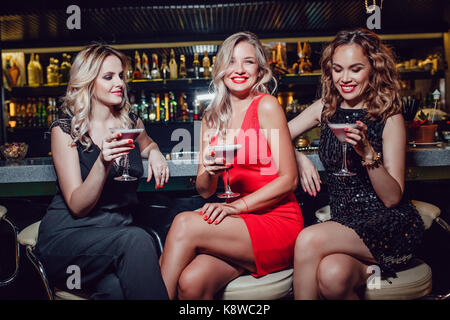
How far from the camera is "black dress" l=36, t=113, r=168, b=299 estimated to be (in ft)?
4.84

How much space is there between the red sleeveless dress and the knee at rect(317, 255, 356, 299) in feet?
0.67

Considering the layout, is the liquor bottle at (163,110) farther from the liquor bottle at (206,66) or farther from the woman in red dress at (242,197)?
the woman in red dress at (242,197)

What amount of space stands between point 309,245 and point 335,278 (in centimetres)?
15

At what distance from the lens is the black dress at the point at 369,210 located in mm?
1584

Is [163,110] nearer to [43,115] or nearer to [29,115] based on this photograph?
[43,115]

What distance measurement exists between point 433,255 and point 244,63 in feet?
7.58

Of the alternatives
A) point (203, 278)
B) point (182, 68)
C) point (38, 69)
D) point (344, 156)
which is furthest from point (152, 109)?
point (203, 278)

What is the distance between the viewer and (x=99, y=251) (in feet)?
5.09

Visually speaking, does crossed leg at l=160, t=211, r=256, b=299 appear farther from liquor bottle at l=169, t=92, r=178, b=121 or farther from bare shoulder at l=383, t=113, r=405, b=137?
liquor bottle at l=169, t=92, r=178, b=121
